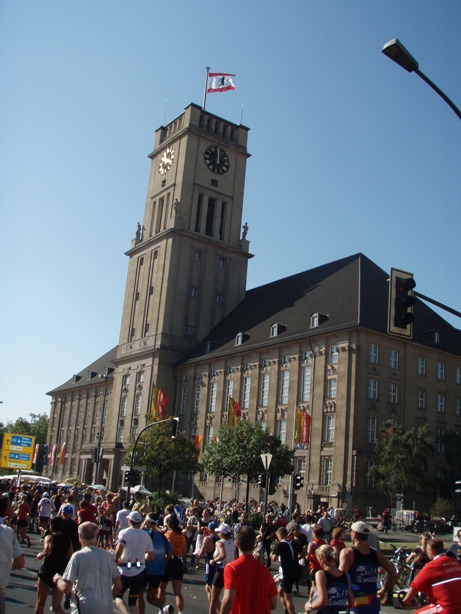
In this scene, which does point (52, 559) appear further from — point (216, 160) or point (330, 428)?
point (216, 160)

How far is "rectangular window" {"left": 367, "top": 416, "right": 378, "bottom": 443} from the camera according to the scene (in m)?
48.6

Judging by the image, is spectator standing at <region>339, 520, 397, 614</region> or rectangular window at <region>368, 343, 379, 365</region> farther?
rectangular window at <region>368, 343, 379, 365</region>

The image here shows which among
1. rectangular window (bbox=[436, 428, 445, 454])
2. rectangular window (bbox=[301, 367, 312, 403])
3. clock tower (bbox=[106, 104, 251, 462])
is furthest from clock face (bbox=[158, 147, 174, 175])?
rectangular window (bbox=[436, 428, 445, 454])

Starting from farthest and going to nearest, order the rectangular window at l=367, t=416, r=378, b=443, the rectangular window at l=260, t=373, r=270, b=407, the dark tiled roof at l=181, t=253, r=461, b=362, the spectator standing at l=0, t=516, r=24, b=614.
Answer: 1. the rectangular window at l=260, t=373, r=270, b=407
2. the dark tiled roof at l=181, t=253, r=461, b=362
3. the rectangular window at l=367, t=416, r=378, b=443
4. the spectator standing at l=0, t=516, r=24, b=614

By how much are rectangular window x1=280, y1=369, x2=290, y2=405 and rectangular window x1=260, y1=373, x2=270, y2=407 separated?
1980 mm

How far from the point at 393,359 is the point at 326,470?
9.60 meters

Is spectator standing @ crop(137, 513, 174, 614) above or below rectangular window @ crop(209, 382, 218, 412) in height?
below

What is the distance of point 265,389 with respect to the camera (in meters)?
58.3

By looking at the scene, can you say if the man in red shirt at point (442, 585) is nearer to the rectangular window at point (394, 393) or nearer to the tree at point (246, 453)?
the tree at point (246, 453)

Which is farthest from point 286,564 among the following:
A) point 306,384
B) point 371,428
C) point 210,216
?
point 210,216

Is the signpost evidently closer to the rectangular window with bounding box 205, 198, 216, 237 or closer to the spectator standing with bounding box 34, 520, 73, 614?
the spectator standing with bounding box 34, 520, 73, 614

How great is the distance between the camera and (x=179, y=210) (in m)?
72.5

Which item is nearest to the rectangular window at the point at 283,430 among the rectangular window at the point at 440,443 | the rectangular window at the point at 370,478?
the rectangular window at the point at 370,478

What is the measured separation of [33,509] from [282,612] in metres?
17.3
